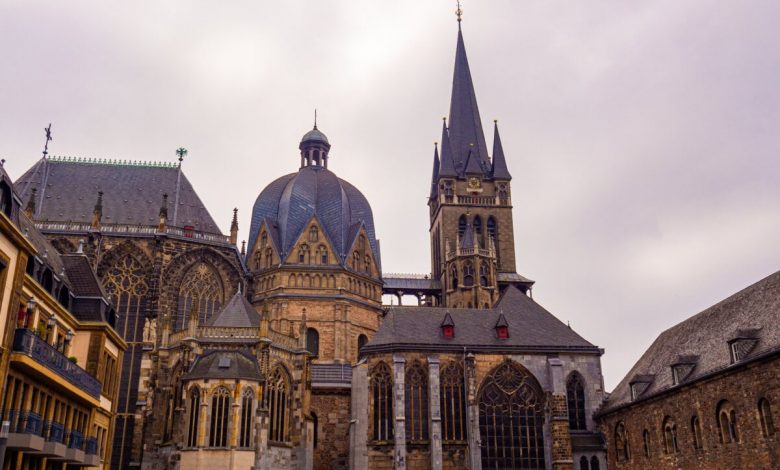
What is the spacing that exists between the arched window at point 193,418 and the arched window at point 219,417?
78 cm

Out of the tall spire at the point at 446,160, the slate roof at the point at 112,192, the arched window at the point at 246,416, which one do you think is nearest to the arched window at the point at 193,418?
the arched window at the point at 246,416

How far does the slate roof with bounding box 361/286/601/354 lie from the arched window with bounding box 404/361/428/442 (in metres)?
1.45

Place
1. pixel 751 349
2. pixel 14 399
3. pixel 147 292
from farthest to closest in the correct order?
1. pixel 147 292
2. pixel 751 349
3. pixel 14 399

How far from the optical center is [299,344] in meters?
44.1

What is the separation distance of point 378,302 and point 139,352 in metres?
18.3

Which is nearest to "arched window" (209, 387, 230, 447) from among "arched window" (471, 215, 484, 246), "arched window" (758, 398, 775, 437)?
"arched window" (758, 398, 775, 437)

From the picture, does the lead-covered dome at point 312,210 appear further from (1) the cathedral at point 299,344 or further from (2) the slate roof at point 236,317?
(2) the slate roof at point 236,317

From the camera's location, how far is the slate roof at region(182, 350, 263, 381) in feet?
128

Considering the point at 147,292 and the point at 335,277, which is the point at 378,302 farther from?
the point at 147,292

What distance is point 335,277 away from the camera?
54.9 meters

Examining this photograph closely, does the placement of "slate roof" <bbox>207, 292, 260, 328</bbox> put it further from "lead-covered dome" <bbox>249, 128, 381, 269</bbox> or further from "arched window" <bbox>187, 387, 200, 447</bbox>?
"lead-covered dome" <bbox>249, 128, 381, 269</bbox>

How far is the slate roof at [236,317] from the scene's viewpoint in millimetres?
42406

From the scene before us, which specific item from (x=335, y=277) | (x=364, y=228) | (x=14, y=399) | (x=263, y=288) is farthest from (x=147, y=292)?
(x=14, y=399)

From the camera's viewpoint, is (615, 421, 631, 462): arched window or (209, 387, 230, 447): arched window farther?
(615, 421, 631, 462): arched window
